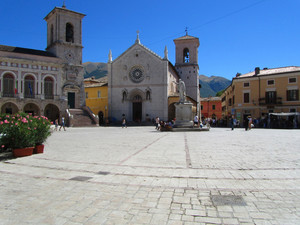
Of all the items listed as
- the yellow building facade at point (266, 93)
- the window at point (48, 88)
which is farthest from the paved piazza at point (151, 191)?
the yellow building facade at point (266, 93)

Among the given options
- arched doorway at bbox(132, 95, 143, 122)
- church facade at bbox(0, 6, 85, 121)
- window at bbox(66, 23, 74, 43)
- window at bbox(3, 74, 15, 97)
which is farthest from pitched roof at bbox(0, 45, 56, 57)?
arched doorway at bbox(132, 95, 143, 122)

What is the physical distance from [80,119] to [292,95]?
1237 inches

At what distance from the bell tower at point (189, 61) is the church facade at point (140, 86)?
6469 mm

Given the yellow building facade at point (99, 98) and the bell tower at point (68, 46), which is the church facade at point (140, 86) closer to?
the yellow building facade at point (99, 98)

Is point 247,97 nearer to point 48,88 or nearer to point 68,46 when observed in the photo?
point 68,46

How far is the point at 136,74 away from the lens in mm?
41281

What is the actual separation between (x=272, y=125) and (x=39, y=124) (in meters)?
32.9

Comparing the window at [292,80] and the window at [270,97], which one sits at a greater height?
the window at [292,80]

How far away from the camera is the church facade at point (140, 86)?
39.4 metres

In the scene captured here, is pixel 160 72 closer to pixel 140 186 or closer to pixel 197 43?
pixel 197 43

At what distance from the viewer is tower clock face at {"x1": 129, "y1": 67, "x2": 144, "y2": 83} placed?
1615 inches

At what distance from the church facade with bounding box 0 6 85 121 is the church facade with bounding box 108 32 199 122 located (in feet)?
19.8

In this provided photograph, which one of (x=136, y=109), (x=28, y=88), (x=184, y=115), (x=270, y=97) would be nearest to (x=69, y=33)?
(x=28, y=88)

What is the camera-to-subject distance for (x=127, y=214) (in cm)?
370
